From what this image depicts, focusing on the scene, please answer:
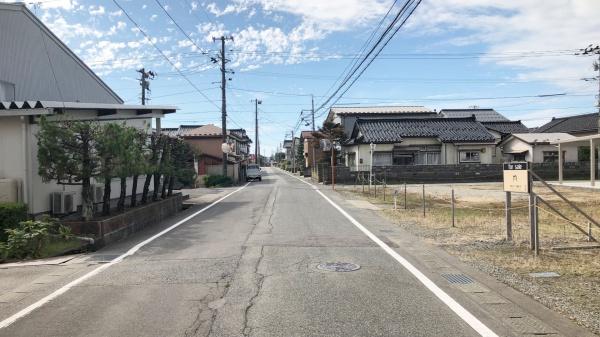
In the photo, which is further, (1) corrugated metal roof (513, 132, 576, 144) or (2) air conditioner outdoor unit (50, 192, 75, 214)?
(1) corrugated metal roof (513, 132, 576, 144)

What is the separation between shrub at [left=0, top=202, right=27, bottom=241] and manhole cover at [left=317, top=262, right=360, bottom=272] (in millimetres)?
6843

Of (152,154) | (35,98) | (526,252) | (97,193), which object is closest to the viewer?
(526,252)

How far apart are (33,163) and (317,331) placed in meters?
10.0

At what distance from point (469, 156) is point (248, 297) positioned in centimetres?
4064

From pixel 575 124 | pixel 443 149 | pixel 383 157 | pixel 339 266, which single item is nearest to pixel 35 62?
pixel 339 266

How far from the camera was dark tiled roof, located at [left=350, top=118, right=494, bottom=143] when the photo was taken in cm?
4303

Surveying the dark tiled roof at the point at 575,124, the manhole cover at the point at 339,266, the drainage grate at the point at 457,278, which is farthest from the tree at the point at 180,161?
the dark tiled roof at the point at 575,124

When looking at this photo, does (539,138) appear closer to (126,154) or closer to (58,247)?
(126,154)

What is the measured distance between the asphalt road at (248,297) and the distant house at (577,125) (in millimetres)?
46271

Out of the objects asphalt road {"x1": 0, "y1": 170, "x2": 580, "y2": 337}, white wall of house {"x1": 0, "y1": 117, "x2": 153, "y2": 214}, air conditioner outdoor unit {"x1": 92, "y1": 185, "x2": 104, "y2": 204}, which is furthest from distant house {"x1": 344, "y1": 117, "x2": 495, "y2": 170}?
asphalt road {"x1": 0, "y1": 170, "x2": 580, "y2": 337}

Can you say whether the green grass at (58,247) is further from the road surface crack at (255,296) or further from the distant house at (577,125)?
the distant house at (577,125)

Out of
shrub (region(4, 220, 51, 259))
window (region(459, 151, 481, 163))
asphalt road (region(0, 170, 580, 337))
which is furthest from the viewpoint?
window (region(459, 151, 481, 163))

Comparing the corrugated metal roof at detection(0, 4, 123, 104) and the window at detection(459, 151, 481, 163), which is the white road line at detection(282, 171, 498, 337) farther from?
the window at detection(459, 151, 481, 163)

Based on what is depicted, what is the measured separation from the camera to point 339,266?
7.98m
